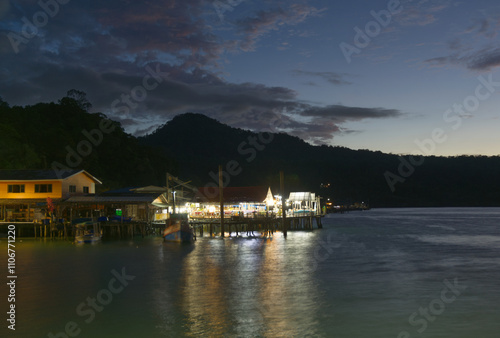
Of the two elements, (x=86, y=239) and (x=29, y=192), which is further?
(x=29, y=192)

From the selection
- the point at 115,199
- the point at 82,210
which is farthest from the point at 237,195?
the point at 82,210

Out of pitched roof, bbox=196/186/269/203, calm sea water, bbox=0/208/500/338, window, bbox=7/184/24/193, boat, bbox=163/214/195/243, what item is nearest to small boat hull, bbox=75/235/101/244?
calm sea water, bbox=0/208/500/338

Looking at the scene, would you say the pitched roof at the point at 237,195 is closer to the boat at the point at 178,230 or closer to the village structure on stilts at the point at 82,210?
the village structure on stilts at the point at 82,210

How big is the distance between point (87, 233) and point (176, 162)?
211ft

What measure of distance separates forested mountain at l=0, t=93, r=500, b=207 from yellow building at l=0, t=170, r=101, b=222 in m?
11.2

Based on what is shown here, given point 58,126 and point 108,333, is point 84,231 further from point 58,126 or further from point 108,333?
point 58,126

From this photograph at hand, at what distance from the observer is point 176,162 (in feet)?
362

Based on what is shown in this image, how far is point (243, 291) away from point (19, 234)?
37.3 meters

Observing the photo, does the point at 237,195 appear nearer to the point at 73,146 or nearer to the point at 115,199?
the point at 115,199

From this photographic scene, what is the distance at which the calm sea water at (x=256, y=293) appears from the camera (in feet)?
54.1

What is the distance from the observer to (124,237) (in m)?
52.2

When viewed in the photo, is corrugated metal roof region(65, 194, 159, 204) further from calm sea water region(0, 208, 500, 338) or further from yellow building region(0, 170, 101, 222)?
calm sea water region(0, 208, 500, 338)

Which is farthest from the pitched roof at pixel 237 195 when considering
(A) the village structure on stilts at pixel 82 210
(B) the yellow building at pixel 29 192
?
(B) the yellow building at pixel 29 192

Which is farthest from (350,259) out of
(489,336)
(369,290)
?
(489,336)
